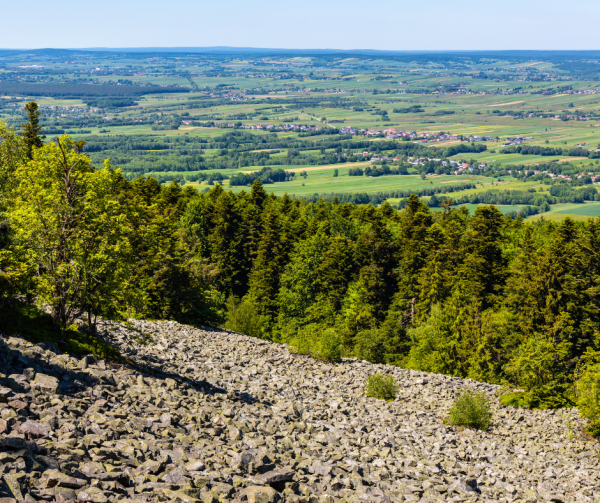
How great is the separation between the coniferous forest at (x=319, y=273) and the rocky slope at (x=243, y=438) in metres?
3.95

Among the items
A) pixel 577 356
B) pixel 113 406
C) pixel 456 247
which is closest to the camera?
pixel 113 406

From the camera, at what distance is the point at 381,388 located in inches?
1564

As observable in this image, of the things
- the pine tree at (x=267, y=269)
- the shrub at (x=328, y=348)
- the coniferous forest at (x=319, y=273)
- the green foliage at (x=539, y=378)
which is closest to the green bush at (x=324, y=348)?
the shrub at (x=328, y=348)

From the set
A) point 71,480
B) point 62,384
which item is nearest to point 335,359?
point 62,384

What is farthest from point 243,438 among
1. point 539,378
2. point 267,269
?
point 267,269

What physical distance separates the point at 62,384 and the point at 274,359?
23630 millimetres

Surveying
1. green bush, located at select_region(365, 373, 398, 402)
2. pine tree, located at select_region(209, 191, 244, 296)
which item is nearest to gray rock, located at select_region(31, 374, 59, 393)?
green bush, located at select_region(365, 373, 398, 402)

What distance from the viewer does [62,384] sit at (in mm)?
22766

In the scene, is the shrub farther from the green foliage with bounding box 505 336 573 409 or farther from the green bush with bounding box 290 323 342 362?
the green foliage with bounding box 505 336 573 409

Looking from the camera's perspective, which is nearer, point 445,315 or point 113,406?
point 113,406

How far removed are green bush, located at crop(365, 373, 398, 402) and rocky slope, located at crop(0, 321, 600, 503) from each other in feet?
3.14

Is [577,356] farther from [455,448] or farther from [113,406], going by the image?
[113,406]

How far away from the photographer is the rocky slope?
17422 millimetres

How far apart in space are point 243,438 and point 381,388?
17.9m
